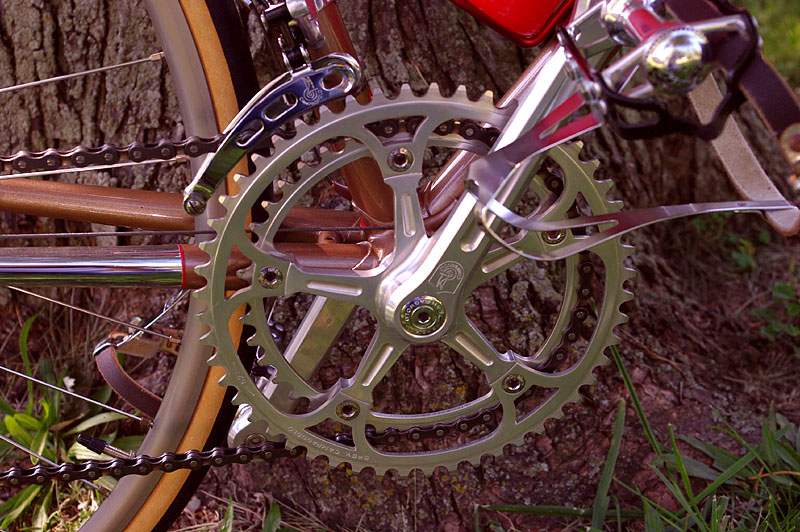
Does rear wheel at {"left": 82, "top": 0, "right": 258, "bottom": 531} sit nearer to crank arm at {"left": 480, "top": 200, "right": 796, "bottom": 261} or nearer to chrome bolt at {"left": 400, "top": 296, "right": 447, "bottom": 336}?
chrome bolt at {"left": 400, "top": 296, "right": 447, "bottom": 336}

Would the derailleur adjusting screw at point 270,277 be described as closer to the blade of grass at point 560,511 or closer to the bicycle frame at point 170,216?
the bicycle frame at point 170,216

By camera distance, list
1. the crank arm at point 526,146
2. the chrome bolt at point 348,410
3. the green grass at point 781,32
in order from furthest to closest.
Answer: the green grass at point 781,32 < the chrome bolt at point 348,410 < the crank arm at point 526,146

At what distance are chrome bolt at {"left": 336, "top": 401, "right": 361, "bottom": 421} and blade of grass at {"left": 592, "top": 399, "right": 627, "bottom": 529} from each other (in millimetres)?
596

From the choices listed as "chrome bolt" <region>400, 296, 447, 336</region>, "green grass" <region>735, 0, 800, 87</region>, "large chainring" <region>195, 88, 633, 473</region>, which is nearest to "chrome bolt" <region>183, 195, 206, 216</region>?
"large chainring" <region>195, 88, 633, 473</region>

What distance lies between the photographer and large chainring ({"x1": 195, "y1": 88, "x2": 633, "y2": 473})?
1.17 metres

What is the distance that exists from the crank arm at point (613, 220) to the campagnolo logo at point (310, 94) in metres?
0.31

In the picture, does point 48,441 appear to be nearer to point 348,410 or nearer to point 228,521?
point 228,521

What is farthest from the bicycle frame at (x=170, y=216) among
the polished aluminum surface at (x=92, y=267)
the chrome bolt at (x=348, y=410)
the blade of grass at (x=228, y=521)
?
the blade of grass at (x=228, y=521)

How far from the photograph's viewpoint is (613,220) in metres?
1.17

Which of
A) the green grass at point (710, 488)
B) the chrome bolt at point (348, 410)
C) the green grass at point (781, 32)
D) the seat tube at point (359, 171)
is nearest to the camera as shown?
the seat tube at point (359, 171)

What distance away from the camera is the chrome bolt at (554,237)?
1256 millimetres

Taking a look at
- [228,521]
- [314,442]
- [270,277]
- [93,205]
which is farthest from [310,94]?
[228,521]

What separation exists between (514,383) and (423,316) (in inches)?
9.1

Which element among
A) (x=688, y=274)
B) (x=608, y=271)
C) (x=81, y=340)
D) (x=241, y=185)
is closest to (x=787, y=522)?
(x=608, y=271)
